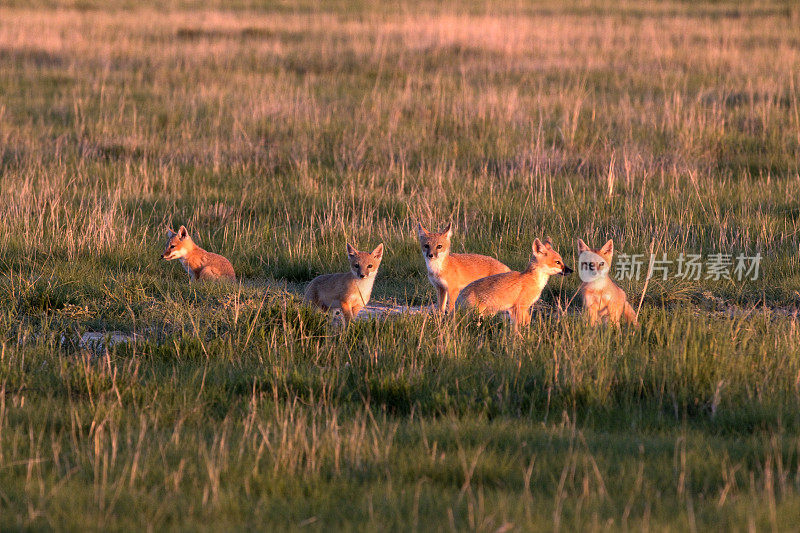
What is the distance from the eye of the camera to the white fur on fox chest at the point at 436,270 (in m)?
8.64

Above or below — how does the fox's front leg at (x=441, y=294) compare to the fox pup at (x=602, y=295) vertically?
below

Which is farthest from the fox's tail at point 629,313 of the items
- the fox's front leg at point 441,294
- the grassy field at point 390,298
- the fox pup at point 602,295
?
the fox's front leg at point 441,294

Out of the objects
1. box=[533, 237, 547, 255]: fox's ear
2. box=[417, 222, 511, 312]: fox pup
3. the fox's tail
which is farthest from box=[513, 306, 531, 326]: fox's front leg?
the fox's tail

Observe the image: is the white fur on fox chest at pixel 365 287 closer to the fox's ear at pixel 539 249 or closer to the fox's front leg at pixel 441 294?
the fox's front leg at pixel 441 294

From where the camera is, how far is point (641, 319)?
297 inches

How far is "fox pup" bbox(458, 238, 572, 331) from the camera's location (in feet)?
26.2

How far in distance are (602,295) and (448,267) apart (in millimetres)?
1644

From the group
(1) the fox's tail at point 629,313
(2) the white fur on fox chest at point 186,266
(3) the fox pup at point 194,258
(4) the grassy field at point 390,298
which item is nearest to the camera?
(4) the grassy field at point 390,298

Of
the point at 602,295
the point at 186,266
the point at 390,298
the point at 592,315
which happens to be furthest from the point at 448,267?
the point at 186,266

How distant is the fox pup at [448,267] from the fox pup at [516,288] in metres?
0.48

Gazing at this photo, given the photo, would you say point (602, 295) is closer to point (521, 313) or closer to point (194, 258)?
point (521, 313)

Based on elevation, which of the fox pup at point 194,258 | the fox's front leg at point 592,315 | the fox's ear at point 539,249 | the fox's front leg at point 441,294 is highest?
the fox's ear at point 539,249

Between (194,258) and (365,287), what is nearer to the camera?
(365,287)

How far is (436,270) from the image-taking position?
8.72 meters
